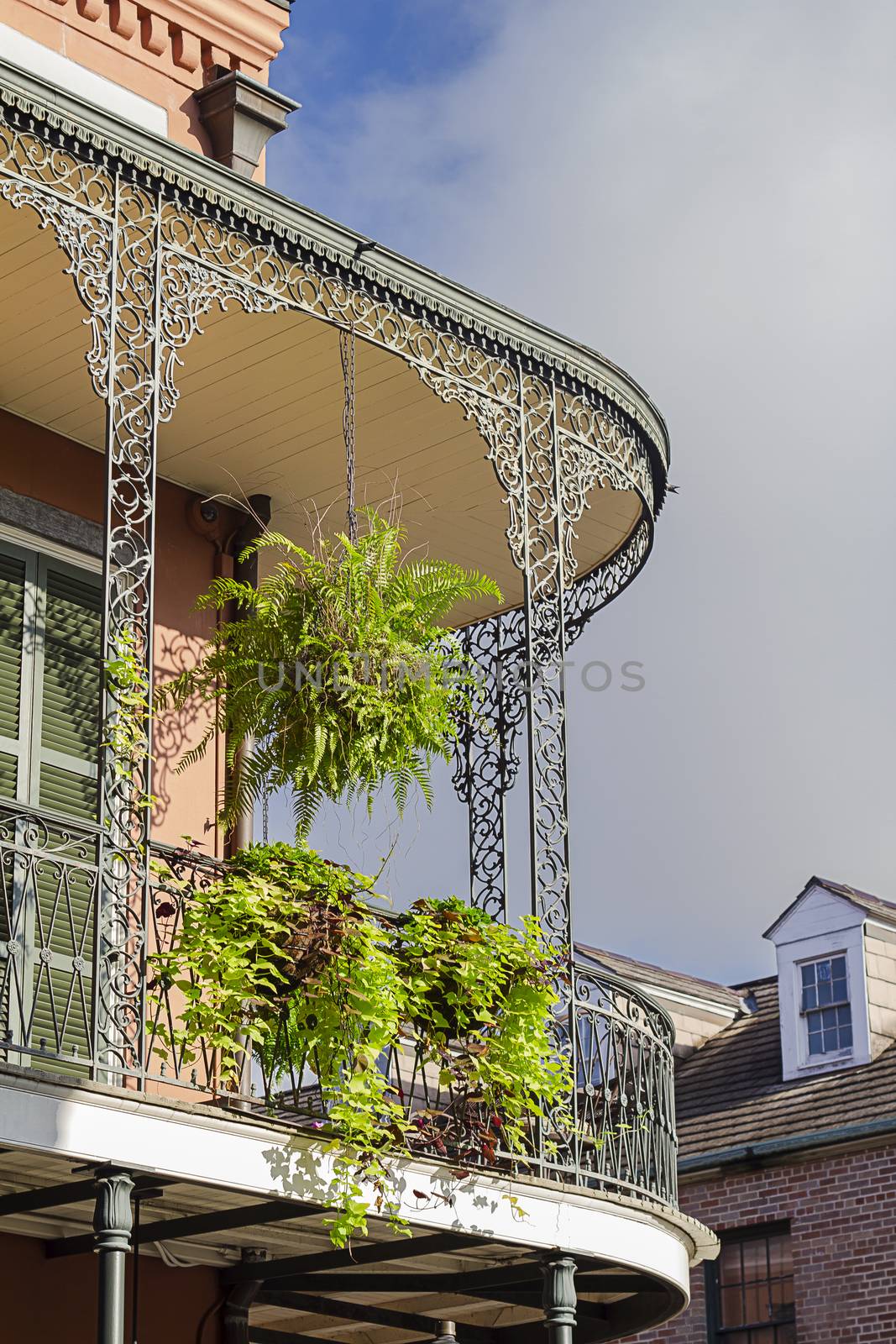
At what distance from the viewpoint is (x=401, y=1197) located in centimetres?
710

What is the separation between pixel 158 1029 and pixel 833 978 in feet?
36.9

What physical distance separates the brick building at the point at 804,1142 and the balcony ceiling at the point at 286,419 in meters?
6.79

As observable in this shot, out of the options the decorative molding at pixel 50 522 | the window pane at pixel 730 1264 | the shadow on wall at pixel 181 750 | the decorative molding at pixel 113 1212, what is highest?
the decorative molding at pixel 50 522

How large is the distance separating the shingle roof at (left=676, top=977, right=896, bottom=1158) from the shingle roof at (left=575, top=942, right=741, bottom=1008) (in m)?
0.30

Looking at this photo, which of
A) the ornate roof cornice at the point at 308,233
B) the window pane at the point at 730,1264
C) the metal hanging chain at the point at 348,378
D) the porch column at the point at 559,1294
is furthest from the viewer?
the window pane at the point at 730,1264

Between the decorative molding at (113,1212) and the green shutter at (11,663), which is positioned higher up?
the green shutter at (11,663)

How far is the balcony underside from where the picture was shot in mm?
6430

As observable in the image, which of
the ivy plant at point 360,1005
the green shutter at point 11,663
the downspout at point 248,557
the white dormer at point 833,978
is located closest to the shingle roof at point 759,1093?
the white dormer at point 833,978

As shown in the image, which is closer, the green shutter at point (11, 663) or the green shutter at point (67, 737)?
the green shutter at point (67, 737)

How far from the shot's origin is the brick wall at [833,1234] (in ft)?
48.2

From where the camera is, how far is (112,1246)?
6352 mm

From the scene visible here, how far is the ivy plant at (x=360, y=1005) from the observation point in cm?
680

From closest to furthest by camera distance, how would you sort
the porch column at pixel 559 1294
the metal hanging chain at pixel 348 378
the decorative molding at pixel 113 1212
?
1. the decorative molding at pixel 113 1212
2. the porch column at pixel 559 1294
3. the metal hanging chain at pixel 348 378

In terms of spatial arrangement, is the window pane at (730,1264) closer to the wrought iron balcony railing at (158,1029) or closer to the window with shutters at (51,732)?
the wrought iron balcony railing at (158,1029)
